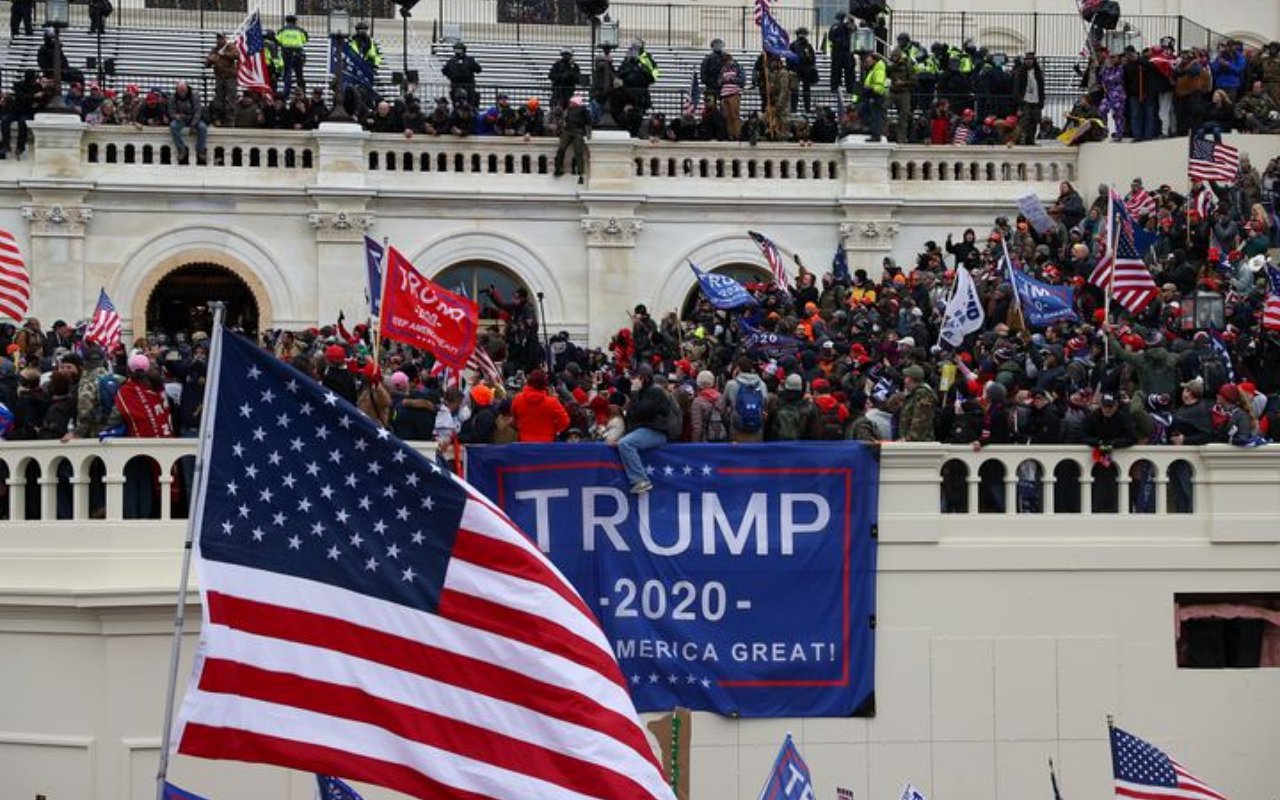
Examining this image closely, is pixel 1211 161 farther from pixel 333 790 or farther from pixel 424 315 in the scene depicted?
pixel 333 790

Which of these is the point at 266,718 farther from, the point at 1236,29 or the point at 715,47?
the point at 1236,29

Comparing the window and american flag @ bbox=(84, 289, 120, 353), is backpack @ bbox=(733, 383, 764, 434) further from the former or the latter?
american flag @ bbox=(84, 289, 120, 353)

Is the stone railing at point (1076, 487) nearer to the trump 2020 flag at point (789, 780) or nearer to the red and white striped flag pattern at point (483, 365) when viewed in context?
the red and white striped flag pattern at point (483, 365)

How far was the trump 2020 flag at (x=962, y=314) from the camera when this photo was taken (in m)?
30.7

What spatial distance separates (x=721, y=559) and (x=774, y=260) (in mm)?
13731

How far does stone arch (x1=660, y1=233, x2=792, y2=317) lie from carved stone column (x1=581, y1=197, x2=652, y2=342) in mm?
508

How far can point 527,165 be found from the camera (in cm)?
3900

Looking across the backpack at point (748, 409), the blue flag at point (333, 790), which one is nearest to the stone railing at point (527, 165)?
the backpack at point (748, 409)

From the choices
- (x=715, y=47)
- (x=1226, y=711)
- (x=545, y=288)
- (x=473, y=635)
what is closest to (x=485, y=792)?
(x=473, y=635)

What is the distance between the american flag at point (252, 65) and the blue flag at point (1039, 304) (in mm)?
12148

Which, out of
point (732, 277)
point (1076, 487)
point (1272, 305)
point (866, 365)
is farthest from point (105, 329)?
point (1272, 305)

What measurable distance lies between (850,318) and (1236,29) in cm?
2849

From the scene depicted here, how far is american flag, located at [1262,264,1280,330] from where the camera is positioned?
30203mm

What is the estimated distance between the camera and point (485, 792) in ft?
44.2
